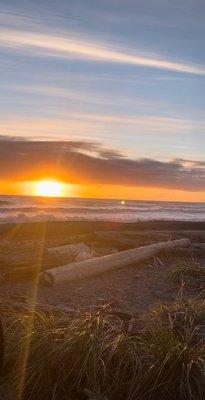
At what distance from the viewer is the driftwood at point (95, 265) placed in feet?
32.9

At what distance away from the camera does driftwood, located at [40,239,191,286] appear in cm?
1003

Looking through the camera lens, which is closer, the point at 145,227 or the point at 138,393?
the point at 138,393

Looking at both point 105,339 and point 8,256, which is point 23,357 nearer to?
point 105,339

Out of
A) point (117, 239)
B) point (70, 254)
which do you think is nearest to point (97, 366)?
point (70, 254)

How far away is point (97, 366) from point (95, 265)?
6.26 metres

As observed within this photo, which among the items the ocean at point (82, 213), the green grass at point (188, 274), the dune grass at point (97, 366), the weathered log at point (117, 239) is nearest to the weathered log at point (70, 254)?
the green grass at point (188, 274)

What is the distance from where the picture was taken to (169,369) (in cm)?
491

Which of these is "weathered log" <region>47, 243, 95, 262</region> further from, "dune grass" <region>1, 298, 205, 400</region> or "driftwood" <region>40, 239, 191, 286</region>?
"dune grass" <region>1, 298, 205, 400</region>

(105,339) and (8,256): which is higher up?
(8,256)

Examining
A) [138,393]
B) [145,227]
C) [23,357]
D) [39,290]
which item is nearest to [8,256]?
[39,290]

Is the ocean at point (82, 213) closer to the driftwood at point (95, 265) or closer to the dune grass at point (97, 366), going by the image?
the driftwood at point (95, 265)

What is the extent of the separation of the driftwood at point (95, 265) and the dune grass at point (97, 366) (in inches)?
172

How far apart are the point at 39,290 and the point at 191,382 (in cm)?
532

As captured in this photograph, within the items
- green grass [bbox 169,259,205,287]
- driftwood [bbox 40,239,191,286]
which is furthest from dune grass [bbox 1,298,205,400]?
green grass [bbox 169,259,205,287]
